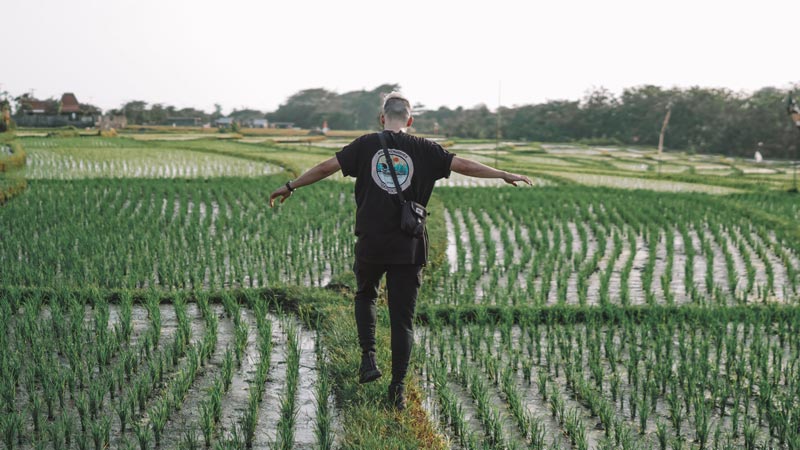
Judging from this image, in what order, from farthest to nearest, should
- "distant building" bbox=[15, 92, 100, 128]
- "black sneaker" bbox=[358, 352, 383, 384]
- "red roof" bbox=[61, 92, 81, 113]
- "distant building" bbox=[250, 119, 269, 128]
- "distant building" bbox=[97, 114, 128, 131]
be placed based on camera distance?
"distant building" bbox=[250, 119, 269, 128] < "red roof" bbox=[61, 92, 81, 113] < "distant building" bbox=[15, 92, 100, 128] < "distant building" bbox=[97, 114, 128, 131] < "black sneaker" bbox=[358, 352, 383, 384]

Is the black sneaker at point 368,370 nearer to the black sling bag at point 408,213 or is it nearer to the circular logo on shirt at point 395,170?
the black sling bag at point 408,213

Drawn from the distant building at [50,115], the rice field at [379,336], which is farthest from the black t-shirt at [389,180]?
the distant building at [50,115]

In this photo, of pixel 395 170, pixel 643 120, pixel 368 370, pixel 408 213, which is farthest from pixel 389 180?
pixel 643 120

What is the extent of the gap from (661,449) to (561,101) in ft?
137

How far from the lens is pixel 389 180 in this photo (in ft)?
10.5

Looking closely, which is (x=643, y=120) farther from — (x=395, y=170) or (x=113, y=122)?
(x=395, y=170)

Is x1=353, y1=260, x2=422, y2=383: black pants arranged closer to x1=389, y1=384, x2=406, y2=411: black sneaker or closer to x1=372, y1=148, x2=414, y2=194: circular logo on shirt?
x1=389, y1=384, x2=406, y2=411: black sneaker

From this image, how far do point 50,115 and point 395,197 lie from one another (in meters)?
37.1

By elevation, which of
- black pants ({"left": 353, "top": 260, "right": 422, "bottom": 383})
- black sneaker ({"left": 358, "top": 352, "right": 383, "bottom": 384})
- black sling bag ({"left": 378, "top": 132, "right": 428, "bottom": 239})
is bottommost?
black sneaker ({"left": 358, "top": 352, "right": 383, "bottom": 384})

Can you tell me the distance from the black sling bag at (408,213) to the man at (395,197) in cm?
2

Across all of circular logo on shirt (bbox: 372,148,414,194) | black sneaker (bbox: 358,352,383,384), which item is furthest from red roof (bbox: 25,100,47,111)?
circular logo on shirt (bbox: 372,148,414,194)

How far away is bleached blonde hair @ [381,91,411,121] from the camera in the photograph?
3191mm

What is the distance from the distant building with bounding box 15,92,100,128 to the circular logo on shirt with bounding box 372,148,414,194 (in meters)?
34.8

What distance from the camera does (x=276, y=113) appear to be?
160 ft
